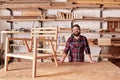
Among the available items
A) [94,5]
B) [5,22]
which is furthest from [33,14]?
[94,5]

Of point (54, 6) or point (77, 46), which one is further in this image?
point (54, 6)

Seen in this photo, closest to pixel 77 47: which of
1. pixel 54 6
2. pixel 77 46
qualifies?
pixel 77 46

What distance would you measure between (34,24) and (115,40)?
7.60ft

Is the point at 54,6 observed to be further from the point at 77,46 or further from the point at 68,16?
the point at 77,46

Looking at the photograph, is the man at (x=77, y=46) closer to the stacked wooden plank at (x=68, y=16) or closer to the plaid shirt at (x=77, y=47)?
the plaid shirt at (x=77, y=47)

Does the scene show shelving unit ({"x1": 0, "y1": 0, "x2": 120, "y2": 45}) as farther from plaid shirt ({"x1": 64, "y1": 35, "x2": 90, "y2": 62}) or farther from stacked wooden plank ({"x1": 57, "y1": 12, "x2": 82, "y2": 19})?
plaid shirt ({"x1": 64, "y1": 35, "x2": 90, "y2": 62})

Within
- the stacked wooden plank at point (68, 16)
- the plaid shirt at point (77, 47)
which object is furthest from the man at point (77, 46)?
the stacked wooden plank at point (68, 16)

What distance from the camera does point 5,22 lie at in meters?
5.68

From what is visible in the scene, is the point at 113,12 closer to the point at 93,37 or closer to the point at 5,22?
the point at 93,37

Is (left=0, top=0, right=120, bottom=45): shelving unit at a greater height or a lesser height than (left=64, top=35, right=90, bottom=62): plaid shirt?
greater

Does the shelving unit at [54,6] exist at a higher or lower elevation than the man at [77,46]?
higher

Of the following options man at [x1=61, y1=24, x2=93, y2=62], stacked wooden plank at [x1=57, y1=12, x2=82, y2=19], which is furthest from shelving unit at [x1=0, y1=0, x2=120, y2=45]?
man at [x1=61, y1=24, x2=93, y2=62]

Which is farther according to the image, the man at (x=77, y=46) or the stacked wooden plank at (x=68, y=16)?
the stacked wooden plank at (x=68, y=16)

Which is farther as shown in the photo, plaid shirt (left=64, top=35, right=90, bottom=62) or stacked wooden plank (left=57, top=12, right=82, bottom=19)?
stacked wooden plank (left=57, top=12, right=82, bottom=19)
